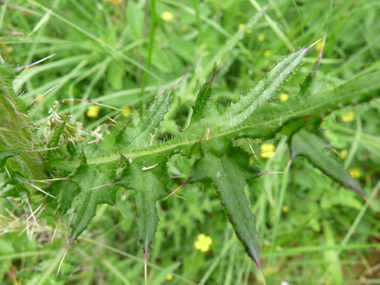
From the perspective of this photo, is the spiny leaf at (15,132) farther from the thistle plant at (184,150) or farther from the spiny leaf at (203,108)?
the spiny leaf at (203,108)

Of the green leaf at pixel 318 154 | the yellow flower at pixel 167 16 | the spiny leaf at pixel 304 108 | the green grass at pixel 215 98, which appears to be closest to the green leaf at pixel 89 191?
the spiny leaf at pixel 304 108

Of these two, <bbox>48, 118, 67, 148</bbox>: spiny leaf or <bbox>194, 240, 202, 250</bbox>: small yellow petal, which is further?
<bbox>194, 240, 202, 250</bbox>: small yellow petal

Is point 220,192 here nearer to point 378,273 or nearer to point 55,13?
point 55,13

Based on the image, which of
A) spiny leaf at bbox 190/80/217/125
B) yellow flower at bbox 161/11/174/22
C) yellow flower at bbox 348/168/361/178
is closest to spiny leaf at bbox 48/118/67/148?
spiny leaf at bbox 190/80/217/125

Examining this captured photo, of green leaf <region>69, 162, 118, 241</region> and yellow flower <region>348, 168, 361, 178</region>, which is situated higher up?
green leaf <region>69, 162, 118, 241</region>

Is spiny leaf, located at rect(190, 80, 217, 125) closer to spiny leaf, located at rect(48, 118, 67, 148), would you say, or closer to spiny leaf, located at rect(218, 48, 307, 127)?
spiny leaf, located at rect(218, 48, 307, 127)

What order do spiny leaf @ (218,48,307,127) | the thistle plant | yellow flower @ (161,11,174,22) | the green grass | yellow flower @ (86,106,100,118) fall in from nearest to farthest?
the thistle plant → spiny leaf @ (218,48,307,127) → the green grass → yellow flower @ (86,106,100,118) → yellow flower @ (161,11,174,22)

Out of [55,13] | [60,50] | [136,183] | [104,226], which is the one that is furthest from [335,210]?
[60,50]
